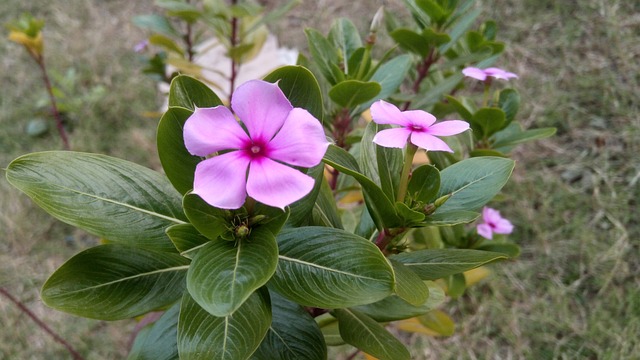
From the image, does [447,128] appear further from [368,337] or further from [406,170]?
[368,337]

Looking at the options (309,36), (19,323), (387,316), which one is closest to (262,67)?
(19,323)

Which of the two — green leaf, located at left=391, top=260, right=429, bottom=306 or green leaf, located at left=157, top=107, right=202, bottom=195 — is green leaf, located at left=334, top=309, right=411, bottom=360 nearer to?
green leaf, located at left=391, top=260, right=429, bottom=306

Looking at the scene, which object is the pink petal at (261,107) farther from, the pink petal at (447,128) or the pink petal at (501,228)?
the pink petal at (501,228)

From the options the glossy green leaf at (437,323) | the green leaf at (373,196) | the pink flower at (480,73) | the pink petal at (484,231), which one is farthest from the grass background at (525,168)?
the green leaf at (373,196)

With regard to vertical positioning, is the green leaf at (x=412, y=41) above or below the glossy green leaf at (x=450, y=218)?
below

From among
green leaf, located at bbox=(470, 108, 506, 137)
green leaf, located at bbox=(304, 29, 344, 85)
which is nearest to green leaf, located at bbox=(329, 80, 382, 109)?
green leaf, located at bbox=(304, 29, 344, 85)

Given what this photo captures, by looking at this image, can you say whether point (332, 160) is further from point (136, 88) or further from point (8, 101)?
point (8, 101)
